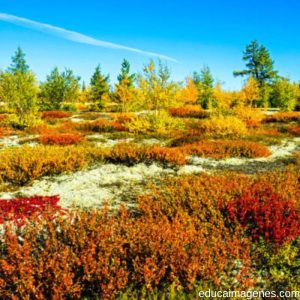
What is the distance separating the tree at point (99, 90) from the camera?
43.2 meters

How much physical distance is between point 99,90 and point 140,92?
23.6 meters

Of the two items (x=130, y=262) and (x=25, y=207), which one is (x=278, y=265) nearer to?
(x=130, y=262)

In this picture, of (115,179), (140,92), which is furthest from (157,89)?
(115,179)

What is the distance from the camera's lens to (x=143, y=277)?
145 inches

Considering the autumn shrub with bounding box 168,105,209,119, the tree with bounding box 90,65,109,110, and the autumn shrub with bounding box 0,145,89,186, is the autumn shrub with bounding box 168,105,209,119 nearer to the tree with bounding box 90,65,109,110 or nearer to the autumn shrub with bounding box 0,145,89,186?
the tree with bounding box 90,65,109,110

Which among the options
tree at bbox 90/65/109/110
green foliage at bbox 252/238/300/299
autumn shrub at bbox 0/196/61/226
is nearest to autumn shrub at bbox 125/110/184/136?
autumn shrub at bbox 0/196/61/226

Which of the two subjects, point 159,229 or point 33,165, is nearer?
point 159,229

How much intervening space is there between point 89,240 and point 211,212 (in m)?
2.25

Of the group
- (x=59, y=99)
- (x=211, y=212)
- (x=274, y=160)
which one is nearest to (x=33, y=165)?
(x=211, y=212)

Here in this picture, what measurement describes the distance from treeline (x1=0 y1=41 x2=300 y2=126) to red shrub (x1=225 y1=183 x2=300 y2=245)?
15024mm

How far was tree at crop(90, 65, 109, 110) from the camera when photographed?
4325cm

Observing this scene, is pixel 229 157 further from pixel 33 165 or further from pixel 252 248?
pixel 252 248

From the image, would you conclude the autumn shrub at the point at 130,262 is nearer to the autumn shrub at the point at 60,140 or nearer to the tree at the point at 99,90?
the autumn shrub at the point at 60,140

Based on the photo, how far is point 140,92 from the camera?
21.2 m
